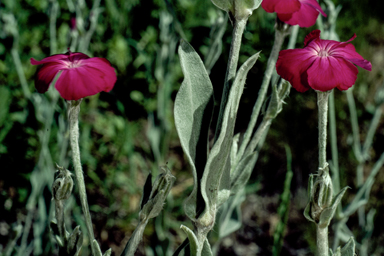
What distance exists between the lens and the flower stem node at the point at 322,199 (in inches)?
22.5

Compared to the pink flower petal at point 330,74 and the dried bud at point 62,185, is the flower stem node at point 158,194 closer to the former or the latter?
the dried bud at point 62,185

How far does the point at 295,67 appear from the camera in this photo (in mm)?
556

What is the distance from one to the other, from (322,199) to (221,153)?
175 millimetres

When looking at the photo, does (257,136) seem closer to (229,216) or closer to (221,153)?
(221,153)

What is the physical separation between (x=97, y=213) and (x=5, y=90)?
1.64ft

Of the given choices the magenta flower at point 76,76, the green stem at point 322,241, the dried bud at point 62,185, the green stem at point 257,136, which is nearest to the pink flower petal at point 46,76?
the magenta flower at point 76,76

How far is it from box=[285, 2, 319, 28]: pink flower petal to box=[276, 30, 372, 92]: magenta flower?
47mm

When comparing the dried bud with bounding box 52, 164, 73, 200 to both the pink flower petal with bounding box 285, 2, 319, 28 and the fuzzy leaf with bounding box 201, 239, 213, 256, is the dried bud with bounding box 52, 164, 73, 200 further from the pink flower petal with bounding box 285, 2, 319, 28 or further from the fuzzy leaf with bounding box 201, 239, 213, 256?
the pink flower petal with bounding box 285, 2, 319, 28

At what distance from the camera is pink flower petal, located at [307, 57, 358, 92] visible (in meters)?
0.53

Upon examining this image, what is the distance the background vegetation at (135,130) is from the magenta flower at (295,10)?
0.46m

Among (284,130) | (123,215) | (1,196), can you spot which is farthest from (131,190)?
(284,130)

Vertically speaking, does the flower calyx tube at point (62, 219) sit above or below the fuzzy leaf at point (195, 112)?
below

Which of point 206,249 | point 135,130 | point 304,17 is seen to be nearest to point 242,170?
point 206,249

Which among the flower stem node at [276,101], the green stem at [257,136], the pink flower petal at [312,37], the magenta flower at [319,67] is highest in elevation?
the pink flower petal at [312,37]
